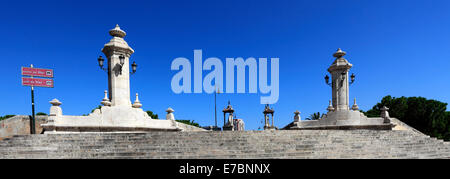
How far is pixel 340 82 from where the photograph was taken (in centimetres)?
1625

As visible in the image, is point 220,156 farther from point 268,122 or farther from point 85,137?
point 268,122

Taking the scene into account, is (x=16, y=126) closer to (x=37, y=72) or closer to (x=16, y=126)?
(x=16, y=126)

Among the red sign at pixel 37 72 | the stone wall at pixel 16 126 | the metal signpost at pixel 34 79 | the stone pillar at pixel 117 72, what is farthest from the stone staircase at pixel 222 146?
the red sign at pixel 37 72

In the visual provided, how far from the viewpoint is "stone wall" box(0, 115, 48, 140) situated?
10.7 metres

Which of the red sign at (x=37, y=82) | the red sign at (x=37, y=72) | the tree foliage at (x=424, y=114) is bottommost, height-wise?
the tree foliage at (x=424, y=114)

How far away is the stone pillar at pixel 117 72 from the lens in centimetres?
1341

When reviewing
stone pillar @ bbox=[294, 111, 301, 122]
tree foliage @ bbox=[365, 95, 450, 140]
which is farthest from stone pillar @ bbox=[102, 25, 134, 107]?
tree foliage @ bbox=[365, 95, 450, 140]

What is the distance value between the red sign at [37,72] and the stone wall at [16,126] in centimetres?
232

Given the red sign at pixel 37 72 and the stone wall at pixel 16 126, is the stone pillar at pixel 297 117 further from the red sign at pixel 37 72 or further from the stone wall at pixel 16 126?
the red sign at pixel 37 72

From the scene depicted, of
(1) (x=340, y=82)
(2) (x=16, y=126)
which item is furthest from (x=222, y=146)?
(1) (x=340, y=82)

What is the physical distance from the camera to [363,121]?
48.5 feet
